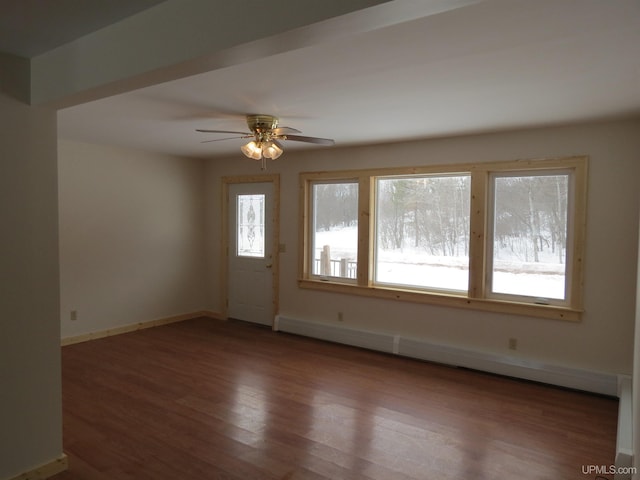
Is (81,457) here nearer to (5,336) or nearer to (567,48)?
(5,336)

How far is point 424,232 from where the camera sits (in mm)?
4820

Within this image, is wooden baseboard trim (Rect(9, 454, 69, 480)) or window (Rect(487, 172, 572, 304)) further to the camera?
window (Rect(487, 172, 572, 304))

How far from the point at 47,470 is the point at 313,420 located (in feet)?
5.61

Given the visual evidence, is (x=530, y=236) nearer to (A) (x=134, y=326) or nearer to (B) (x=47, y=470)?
(B) (x=47, y=470)

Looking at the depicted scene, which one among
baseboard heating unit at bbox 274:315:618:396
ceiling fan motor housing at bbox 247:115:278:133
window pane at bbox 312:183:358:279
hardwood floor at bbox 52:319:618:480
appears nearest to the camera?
hardwood floor at bbox 52:319:618:480

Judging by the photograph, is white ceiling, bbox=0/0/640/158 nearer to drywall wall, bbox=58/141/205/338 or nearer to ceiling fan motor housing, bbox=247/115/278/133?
ceiling fan motor housing, bbox=247/115/278/133

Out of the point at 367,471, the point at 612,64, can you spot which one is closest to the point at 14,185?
the point at 367,471

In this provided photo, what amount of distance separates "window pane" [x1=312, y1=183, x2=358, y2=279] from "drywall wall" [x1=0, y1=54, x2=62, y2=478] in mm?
3451

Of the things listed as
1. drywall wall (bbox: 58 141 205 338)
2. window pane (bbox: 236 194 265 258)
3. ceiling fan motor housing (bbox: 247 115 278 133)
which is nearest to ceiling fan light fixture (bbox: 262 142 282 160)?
ceiling fan motor housing (bbox: 247 115 278 133)

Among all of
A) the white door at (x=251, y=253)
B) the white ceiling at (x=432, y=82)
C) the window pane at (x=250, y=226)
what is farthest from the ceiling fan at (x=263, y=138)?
the window pane at (x=250, y=226)

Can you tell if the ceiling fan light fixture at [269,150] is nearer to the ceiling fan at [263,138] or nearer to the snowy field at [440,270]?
the ceiling fan at [263,138]

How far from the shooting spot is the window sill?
156 inches

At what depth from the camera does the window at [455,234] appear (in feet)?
13.2

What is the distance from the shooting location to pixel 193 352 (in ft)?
15.9
